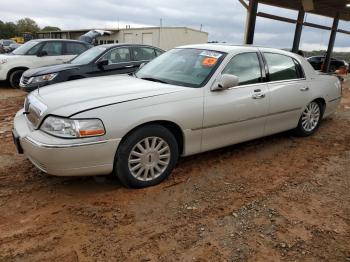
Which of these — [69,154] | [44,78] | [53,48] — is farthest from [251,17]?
[69,154]

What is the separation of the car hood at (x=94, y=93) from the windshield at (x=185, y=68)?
8.6 inches

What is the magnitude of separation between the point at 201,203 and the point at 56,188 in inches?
62.3

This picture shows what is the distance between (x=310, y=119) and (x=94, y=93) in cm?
375

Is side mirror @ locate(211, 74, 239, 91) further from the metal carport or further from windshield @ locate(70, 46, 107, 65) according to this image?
the metal carport

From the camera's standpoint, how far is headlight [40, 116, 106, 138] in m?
3.14


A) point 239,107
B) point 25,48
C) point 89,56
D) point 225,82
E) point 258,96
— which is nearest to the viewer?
point 225,82

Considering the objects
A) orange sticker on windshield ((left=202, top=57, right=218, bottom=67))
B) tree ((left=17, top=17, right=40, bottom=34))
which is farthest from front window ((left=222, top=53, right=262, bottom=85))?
tree ((left=17, top=17, right=40, bottom=34))

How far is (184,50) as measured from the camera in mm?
4773

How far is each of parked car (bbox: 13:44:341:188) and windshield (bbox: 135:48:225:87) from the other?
0.01 m

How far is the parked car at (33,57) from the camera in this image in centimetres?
996

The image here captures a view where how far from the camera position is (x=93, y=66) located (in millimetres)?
7863

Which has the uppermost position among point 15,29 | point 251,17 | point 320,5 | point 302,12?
point 320,5

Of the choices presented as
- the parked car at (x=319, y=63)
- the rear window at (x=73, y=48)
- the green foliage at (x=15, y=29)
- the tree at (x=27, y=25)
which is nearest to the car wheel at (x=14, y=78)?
the rear window at (x=73, y=48)

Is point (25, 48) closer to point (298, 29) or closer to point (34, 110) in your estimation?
point (34, 110)
